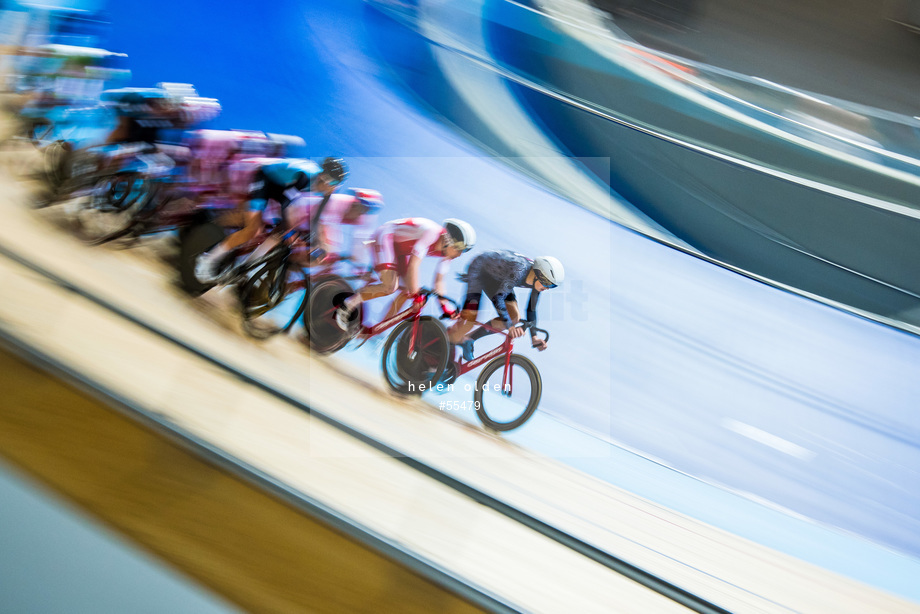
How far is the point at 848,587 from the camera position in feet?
2.45

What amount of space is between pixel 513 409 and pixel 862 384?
0.49m

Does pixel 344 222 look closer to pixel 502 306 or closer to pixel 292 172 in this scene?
pixel 292 172

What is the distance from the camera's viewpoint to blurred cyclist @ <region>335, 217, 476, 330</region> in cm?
84

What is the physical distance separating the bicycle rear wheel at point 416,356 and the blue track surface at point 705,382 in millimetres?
46

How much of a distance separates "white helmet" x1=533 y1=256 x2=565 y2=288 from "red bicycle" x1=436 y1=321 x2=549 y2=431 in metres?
0.07

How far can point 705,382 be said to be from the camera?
0.81 meters

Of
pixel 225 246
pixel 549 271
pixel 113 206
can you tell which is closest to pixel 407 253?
pixel 549 271

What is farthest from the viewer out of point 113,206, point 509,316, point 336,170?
point 113,206

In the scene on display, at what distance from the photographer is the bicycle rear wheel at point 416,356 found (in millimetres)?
825

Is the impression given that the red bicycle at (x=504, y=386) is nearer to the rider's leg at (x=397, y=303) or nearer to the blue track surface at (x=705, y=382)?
the blue track surface at (x=705, y=382)

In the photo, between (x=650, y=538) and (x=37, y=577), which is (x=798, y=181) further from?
(x=37, y=577)

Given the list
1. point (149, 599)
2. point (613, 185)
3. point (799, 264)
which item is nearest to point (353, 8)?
point (613, 185)

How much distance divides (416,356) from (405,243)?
18 centimetres

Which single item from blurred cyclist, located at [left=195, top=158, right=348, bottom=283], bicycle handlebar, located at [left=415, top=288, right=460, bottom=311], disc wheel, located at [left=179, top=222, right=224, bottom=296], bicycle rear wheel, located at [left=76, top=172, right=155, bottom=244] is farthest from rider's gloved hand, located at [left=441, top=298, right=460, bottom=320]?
bicycle rear wheel, located at [left=76, top=172, right=155, bottom=244]
